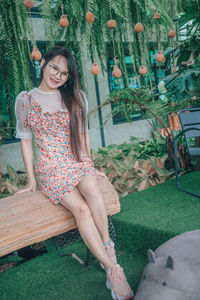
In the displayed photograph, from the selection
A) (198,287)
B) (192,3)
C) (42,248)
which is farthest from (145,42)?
(42,248)

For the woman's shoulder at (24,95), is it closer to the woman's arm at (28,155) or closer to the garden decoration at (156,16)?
the woman's arm at (28,155)

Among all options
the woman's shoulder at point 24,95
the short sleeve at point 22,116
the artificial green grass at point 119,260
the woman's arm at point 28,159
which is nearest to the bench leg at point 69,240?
the artificial green grass at point 119,260

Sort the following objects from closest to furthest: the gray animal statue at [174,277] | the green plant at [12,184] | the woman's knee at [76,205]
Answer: the gray animal statue at [174,277]
the woman's knee at [76,205]
the green plant at [12,184]

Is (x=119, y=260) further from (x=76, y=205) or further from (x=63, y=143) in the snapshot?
(x=63, y=143)

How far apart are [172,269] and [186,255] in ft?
0.45

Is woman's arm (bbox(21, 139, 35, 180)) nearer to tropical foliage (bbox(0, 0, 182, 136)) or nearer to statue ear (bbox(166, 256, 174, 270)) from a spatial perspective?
tropical foliage (bbox(0, 0, 182, 136))

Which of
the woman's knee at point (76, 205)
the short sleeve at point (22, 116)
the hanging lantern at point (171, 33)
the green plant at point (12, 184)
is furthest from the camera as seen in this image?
the green plant at point (12, 184)

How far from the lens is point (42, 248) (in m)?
2.86

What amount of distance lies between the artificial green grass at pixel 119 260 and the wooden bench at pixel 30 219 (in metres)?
0.42

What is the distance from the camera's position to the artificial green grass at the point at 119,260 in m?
1.96

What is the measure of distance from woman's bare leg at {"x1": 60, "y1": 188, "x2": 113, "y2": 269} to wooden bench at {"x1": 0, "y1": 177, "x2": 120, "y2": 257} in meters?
0.11

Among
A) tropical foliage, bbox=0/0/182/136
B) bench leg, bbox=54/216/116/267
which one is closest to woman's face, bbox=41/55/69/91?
tropical foliage, bbox=0/0/182/136

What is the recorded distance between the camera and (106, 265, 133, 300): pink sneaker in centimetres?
166

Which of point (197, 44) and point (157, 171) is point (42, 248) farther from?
point (197, 44)
